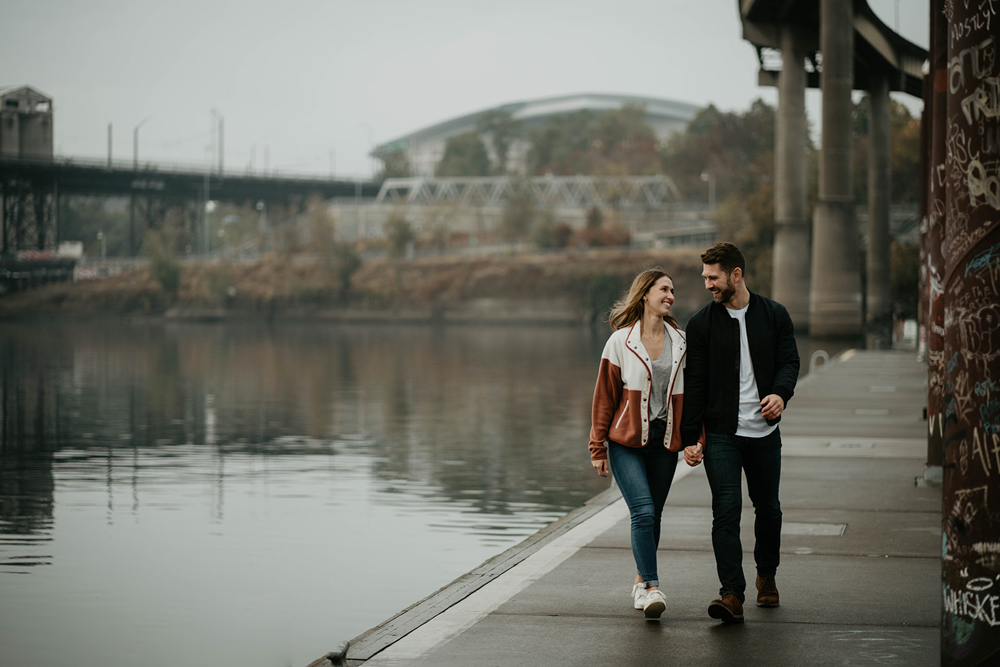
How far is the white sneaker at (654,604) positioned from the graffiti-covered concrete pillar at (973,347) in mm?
2215

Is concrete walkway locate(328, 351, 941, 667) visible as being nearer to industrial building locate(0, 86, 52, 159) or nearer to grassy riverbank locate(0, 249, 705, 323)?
grassy riverbank locate(0, 249, 705, 323)

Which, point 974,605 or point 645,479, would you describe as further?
point 645,479

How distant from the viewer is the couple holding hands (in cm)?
801

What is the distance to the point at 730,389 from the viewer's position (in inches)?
315

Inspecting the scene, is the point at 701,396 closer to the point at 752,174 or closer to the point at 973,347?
the point at 973,347

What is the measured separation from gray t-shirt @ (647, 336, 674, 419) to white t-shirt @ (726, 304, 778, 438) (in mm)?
449

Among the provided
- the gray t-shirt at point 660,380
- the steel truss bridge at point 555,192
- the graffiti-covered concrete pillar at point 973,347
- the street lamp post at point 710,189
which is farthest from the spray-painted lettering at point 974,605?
the steel truss bridge at point 555,192

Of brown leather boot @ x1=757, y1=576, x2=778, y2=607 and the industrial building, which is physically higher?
the industrial building

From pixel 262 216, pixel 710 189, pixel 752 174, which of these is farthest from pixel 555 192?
pixel 262 216

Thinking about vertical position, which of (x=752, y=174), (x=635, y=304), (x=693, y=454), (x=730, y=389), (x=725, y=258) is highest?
(x=752, y=174)

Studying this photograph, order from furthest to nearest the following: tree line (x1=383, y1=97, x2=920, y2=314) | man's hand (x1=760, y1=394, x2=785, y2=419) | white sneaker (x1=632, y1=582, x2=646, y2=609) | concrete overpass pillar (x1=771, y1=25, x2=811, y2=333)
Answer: tree line (x1=383, y1=97, x2=920, y2=314) → concrete overpass pillar (x1=771, y1=25, x2=811, y2=333) → white sneaker (x1=632, y1=582, x2=646, y2=609) → man's hand (x1=760, y1=394, x2=785, y2=419)

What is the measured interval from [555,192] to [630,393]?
183 m

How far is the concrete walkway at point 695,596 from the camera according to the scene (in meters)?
7.43

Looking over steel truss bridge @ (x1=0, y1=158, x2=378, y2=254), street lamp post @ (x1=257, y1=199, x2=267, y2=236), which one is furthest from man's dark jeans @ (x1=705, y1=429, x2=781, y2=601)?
street lamp post @ (x1=257, y1=199, x2=267, y2=236)
